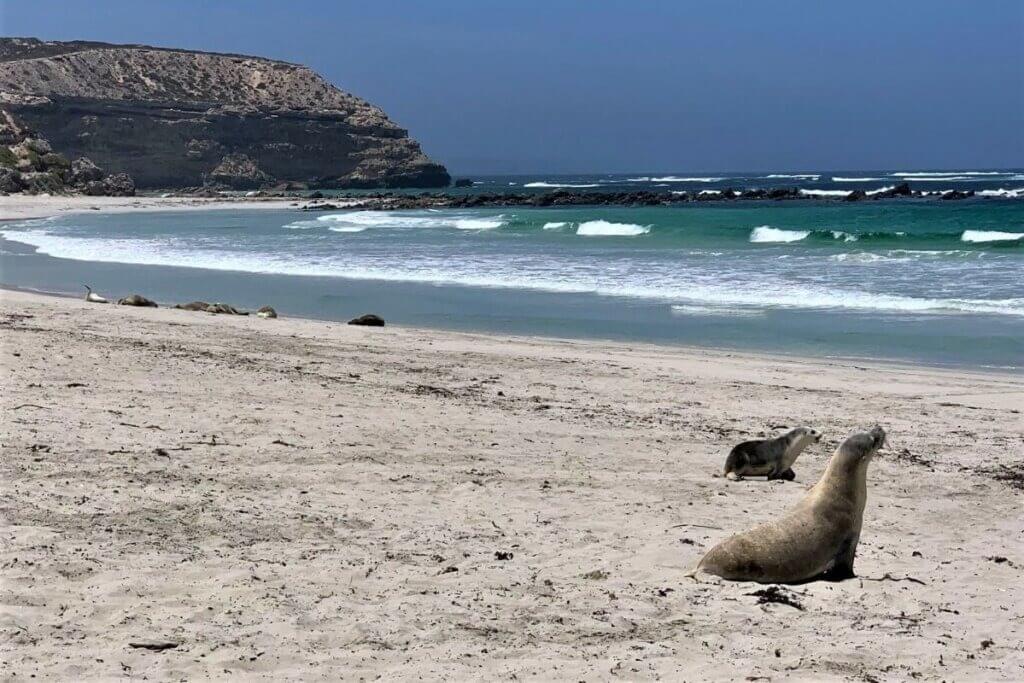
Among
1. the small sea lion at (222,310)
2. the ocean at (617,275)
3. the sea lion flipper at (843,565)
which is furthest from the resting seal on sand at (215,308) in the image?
the sea lion flipper at (843,565)

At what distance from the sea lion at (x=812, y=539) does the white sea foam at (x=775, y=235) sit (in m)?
26.5

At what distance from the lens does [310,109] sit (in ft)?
360

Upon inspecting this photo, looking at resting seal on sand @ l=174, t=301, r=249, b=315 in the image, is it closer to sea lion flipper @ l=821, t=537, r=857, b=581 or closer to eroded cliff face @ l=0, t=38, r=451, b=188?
sea lion flipper @ l=821, t=537, r=857, b=581

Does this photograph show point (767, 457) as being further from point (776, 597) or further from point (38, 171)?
point (38, 171)

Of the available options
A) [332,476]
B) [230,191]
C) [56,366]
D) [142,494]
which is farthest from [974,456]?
[230,191]

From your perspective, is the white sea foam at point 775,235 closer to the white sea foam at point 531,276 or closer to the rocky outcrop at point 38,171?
the white sea foam at point 531,276

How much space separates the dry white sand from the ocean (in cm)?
458

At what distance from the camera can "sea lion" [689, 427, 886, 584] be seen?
16.1ft

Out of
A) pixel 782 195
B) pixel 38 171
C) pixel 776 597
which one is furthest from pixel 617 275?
pixel 38 171

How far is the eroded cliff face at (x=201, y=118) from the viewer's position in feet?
314

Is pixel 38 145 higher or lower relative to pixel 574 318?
higher

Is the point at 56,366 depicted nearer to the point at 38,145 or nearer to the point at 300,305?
the point at 300,305

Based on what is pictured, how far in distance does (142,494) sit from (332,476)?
3.37 feet

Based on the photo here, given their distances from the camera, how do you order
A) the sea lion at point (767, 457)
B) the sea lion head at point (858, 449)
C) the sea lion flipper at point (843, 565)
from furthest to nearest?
the sea lion at point (767, 457)
the sea lion head at point (858, 449)
the sea lion flipper at point (843, 565)
